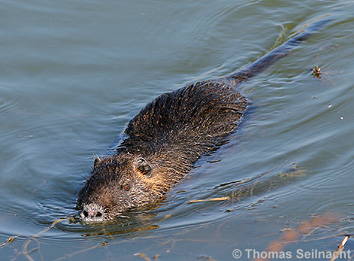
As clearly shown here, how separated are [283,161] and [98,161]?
1.52 metres

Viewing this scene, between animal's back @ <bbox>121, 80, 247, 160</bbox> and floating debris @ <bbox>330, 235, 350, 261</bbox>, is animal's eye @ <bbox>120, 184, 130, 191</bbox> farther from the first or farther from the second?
floating debris @ <bbox>330, 235, 350, 261</bbox>

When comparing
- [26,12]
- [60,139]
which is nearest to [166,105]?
[60,139]

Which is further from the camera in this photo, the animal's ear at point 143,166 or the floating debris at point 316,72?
the floating debris at point 316,72

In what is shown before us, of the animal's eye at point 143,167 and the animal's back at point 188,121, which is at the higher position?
the animal's back at point 188,121

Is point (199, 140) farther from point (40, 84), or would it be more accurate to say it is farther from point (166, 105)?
point (40, 84)

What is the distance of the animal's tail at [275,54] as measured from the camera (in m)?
8.03

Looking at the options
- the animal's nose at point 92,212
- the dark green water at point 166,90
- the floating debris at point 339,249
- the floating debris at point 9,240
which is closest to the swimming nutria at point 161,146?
the animal's nose at point 92,212

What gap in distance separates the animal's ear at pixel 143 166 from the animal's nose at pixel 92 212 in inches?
21.5

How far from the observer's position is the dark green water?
536 centimetres

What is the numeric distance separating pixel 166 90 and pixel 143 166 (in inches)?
84.8

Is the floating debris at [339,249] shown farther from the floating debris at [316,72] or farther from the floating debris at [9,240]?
the floating debris at [316,72]

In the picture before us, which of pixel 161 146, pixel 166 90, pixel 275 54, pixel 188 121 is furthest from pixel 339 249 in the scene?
pixel 275 54

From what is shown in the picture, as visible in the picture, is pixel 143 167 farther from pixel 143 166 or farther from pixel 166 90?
pixel 166 90

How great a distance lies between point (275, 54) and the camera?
844cm
